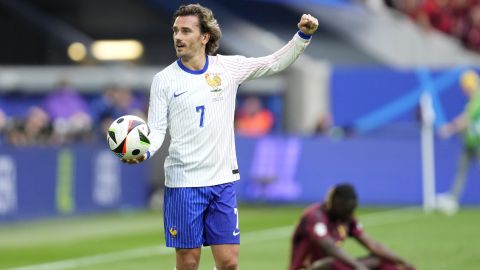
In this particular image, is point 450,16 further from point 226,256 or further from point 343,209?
point 226,256

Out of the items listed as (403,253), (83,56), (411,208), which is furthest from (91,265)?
(83,56)

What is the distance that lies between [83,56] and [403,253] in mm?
16325

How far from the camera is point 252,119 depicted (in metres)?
25.6

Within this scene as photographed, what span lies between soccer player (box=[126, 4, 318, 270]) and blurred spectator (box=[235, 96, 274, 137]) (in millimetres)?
16185

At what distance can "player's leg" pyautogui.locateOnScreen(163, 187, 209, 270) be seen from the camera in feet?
29.0

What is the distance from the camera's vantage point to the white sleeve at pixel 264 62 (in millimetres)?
9109

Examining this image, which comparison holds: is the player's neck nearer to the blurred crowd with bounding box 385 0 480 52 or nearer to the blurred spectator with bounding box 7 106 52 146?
the blurred spectator with bounding box 7 106 52 146

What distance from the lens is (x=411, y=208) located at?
22.1m

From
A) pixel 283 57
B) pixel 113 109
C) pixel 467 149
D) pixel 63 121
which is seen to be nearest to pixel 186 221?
pixel 283 57

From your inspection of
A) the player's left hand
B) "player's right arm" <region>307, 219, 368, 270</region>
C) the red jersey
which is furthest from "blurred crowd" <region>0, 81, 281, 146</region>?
the player's left hand

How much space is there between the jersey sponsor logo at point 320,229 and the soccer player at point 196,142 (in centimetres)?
194

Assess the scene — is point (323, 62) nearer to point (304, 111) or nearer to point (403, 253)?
point (304, 111)

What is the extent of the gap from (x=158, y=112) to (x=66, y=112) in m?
15.2

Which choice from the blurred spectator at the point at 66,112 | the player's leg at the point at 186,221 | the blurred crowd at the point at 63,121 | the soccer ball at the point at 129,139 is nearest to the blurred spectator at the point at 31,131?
the blurred crowd at the point at 63,121
